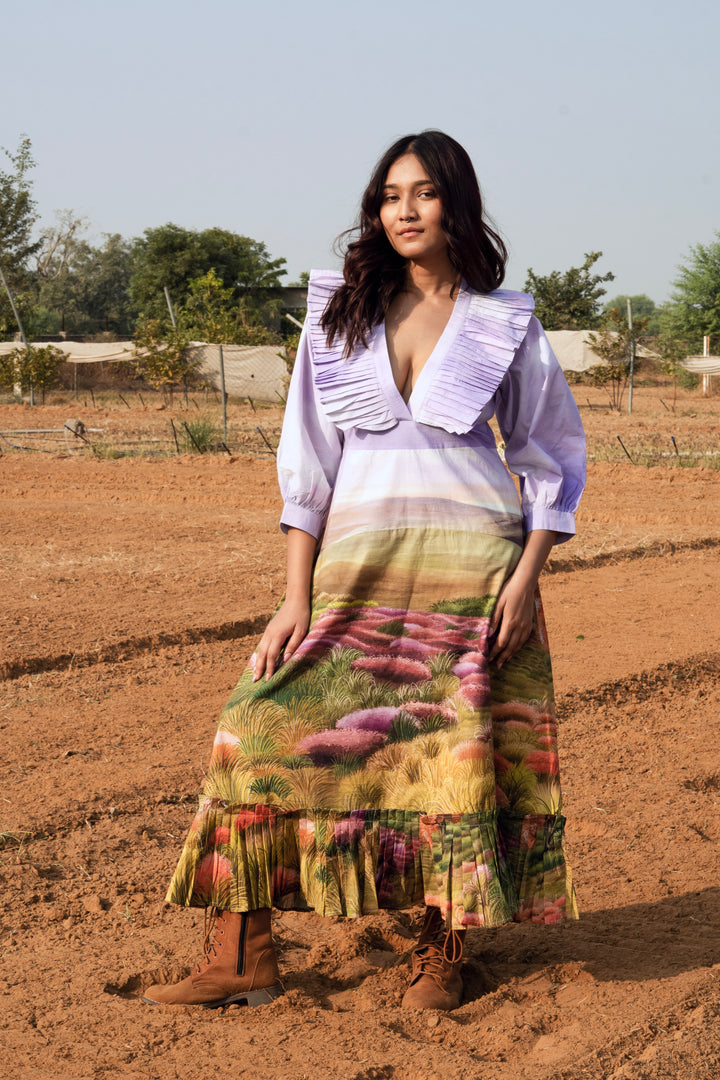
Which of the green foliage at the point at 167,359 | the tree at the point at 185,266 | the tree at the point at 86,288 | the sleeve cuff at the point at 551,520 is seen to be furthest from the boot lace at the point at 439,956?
the tree at the point at 86,288

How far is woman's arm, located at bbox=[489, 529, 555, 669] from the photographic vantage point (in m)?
2.12

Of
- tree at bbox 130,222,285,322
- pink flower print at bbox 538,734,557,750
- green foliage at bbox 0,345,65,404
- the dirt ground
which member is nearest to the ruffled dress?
pink flower print at bbox 538,734,557,750

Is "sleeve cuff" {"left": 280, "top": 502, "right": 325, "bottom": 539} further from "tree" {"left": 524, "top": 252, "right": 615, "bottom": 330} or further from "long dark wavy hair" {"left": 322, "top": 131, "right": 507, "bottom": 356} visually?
"tree" {"left": 524, "top": 252, "right": 615, "bottom": 330}

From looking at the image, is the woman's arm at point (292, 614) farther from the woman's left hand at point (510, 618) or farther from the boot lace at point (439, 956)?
the boot lace at point (439, 956)

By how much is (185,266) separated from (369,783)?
34.6 m

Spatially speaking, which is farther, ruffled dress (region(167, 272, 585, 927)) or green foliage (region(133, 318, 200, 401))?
green foliage (region(133, 318, 200, 401))

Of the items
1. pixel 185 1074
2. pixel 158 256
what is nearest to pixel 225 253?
pixel 158 256

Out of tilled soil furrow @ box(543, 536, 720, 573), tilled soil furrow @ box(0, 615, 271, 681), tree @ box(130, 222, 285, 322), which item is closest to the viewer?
tilled soil furrow @ box(0, 615, 271, 681)

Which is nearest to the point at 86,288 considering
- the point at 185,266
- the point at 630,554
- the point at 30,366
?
the point at 185,266

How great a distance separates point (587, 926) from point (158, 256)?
35079 mm

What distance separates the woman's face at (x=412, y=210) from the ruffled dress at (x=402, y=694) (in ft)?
0.50

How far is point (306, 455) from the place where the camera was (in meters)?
2.18

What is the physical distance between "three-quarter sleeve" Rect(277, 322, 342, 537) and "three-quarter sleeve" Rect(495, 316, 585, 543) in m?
0.36

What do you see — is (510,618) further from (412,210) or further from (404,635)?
(412,210)
